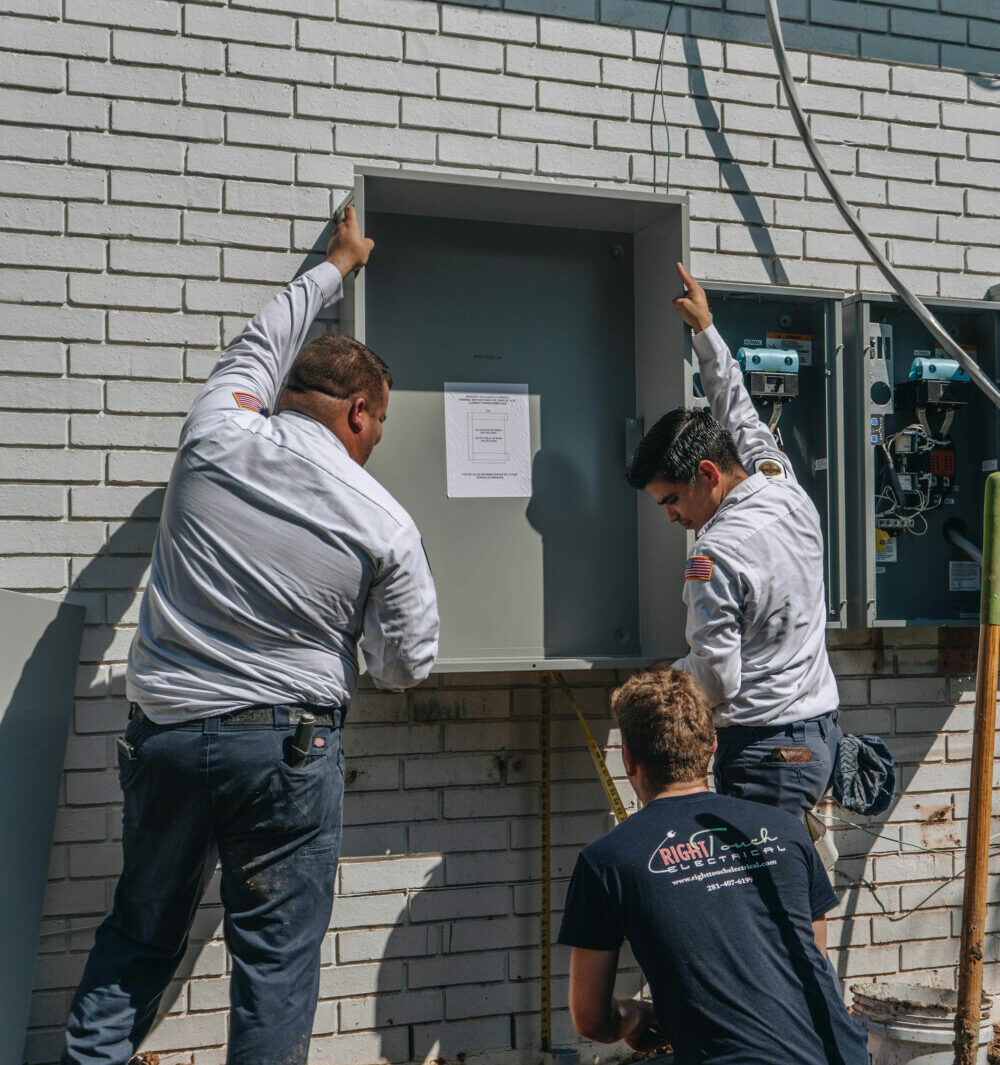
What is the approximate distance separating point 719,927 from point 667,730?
0.40 metres

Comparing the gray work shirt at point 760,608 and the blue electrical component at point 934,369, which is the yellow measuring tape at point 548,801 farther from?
the blue electrical component at point 934,369

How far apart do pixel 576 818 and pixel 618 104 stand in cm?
247

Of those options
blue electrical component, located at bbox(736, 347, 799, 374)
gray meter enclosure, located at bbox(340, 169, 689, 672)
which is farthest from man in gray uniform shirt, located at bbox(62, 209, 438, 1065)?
blue electrical component, located at bbox(736, 347, 799, 374)

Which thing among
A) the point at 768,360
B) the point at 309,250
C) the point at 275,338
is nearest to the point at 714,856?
the point at 275,338

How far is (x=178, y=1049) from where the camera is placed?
3.50 metres

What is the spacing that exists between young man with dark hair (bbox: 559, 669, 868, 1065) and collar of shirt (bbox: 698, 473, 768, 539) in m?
1.10

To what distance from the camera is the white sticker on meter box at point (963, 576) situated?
429 cm

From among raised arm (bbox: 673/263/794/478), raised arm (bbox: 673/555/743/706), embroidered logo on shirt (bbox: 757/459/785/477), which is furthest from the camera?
raised arm (bbox: 673/263/794/478)

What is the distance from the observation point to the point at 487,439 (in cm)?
387

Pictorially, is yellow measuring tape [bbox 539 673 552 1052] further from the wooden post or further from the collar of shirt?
the wooden post

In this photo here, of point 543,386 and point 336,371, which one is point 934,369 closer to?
point 543,386

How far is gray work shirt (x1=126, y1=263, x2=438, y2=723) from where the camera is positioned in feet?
8.89

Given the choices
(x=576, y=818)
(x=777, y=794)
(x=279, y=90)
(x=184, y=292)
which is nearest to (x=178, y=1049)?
(x=576, y=818)

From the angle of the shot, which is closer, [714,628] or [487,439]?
[714,628]
